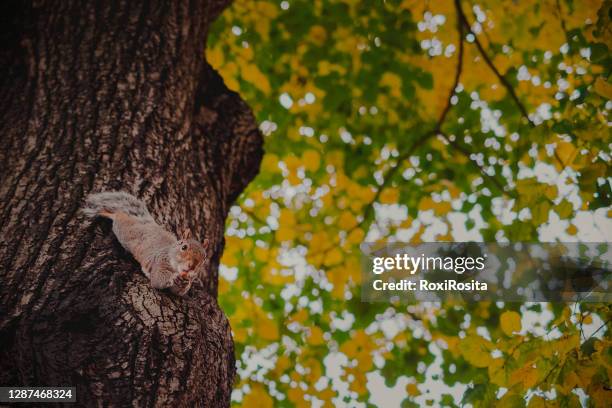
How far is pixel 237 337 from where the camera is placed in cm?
251

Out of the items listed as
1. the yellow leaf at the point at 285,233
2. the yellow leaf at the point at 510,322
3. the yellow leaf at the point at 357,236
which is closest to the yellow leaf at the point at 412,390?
the yellow leaf at the point at 357,236

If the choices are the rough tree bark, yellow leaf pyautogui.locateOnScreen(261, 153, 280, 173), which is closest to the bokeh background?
yellow leaf pyautogui.locateOnScreen(261, 153, 280, 173)

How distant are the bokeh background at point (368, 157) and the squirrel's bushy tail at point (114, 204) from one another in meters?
1.26

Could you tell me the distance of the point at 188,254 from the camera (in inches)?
47.9

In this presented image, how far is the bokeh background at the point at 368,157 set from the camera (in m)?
2.47

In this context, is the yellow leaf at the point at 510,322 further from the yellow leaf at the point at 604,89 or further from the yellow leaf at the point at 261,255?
the yellow leaf at the point at 261,255

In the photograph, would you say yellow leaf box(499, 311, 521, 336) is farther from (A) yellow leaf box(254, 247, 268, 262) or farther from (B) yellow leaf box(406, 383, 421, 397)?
(A) yellow leaf box(254, 247, 268, 262)

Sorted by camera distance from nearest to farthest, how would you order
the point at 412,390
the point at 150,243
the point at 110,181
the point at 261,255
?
the point at 150,243 → the point at 110,181 → the point at 412,390 → the point at 261,255

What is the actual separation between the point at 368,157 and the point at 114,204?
5.79 feet

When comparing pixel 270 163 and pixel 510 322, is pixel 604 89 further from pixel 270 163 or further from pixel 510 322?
pixel 270 163

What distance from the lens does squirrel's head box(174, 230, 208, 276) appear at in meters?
1.18

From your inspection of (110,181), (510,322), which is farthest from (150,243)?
(510,322)

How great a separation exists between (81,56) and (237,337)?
1.42m

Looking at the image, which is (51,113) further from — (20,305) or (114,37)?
(20,305)
